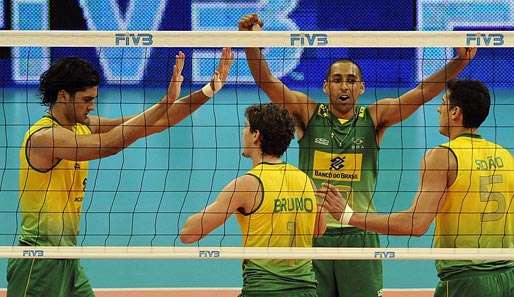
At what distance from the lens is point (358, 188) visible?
7051 millimetres

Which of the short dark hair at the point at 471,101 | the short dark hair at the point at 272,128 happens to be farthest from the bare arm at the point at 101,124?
the short dark hair at the point at 471,101

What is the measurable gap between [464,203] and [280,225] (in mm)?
1034

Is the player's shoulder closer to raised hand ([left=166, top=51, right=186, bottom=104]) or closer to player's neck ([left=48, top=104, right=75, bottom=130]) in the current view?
raised hand ([left=166, top=51, right=186, bottom=104])

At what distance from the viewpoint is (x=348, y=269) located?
22.7 ft

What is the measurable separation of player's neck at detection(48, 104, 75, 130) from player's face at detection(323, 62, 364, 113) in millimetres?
1784

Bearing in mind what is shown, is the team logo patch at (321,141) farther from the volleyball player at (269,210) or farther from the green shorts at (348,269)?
the volleyball player at (269,210)

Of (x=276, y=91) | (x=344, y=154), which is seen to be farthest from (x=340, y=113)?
(x=276, y=91)

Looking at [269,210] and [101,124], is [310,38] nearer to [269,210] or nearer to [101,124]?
[269,210]

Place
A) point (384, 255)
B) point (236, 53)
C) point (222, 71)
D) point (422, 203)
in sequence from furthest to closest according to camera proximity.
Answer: point (236, 53) → point (222, 71) → point (384, 255) → point (422, 203)

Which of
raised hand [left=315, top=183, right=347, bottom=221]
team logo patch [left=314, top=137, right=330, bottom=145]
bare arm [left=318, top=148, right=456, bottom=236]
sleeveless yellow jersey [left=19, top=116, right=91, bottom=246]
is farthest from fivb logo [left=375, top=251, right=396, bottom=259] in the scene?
sleeveless yellow jersey [left=19, top=116, right=91, bottom=246]

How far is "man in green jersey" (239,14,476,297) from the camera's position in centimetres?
693

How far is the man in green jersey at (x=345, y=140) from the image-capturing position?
22.7 ft

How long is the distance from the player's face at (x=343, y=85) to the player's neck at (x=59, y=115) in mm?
1784

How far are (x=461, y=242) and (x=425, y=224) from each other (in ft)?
0.82
